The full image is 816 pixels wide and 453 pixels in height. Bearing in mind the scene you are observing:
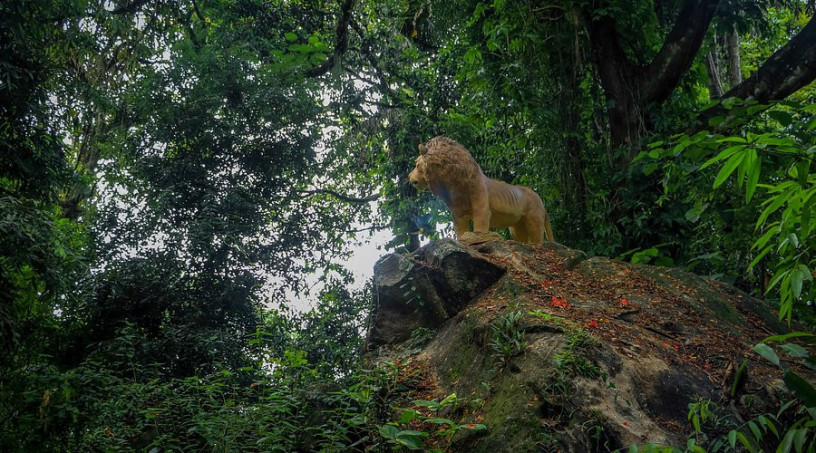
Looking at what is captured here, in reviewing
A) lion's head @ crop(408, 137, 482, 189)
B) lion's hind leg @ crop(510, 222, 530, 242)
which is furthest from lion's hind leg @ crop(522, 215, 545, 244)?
lion's head @ crop(408, 137, 482, 189)

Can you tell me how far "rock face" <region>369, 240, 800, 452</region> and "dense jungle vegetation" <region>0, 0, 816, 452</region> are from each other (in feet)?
1.73

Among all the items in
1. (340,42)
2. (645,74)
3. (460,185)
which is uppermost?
(340,42)

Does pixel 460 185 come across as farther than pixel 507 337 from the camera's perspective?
Yes

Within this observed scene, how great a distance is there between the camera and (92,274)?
23.7 feet

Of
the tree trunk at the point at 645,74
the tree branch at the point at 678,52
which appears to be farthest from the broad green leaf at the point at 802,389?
the tree branch at the point at 678,52

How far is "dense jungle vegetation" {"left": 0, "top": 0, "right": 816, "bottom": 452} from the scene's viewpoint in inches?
167

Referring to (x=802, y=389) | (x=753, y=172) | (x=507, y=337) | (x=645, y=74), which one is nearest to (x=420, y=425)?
(x=507, y=337)

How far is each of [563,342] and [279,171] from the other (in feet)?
21.1

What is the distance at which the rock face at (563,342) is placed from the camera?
9.87 ft

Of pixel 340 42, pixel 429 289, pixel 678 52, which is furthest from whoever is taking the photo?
pixel 340 42

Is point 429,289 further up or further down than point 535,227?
further down

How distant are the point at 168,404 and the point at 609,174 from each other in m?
5.30

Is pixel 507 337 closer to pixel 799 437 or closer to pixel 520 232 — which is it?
pixel 799 437

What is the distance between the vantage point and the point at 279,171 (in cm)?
893
